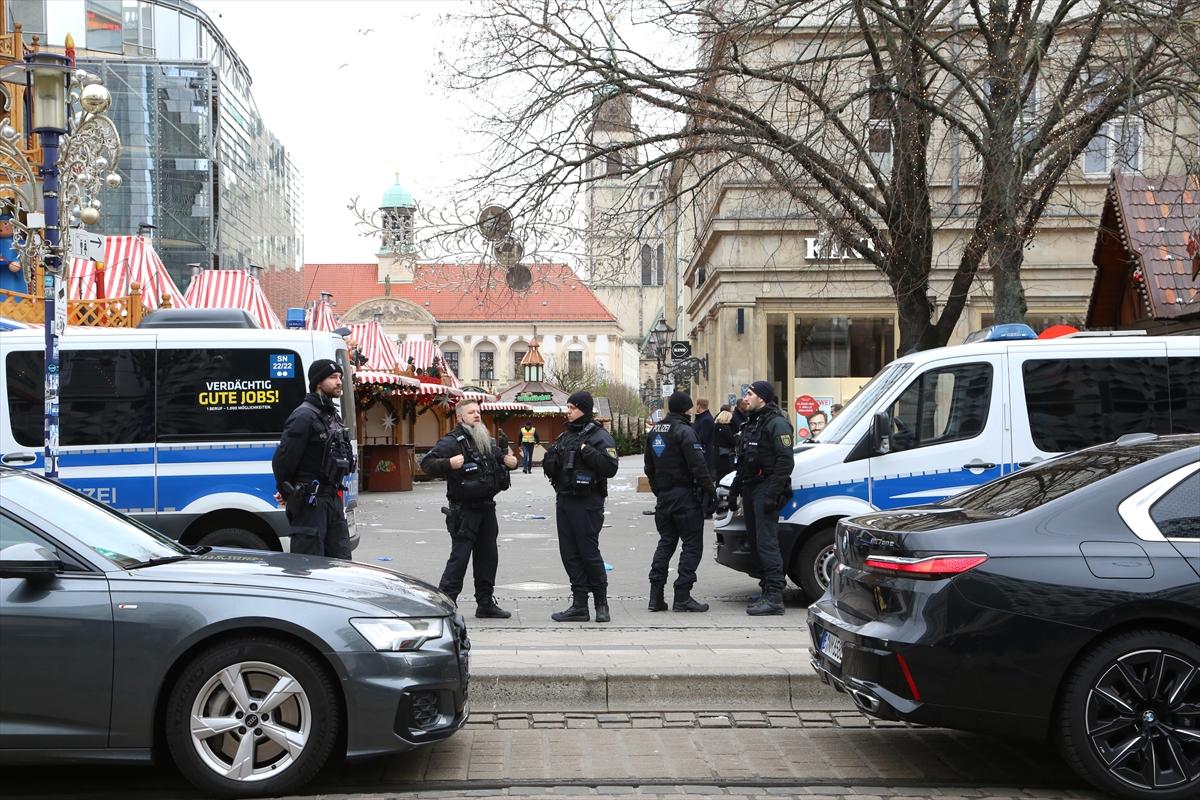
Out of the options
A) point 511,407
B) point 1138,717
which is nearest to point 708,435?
point 1138,717

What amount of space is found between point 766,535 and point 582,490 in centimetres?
177

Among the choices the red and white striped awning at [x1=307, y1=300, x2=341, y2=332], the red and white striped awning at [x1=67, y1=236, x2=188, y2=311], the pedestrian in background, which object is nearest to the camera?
the pedestrian in background

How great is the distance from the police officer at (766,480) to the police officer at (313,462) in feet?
11.3

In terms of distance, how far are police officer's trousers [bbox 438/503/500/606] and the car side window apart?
5683mm

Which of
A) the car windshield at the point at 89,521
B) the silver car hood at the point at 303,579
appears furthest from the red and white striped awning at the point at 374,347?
the silver car hood at the point at 303,579

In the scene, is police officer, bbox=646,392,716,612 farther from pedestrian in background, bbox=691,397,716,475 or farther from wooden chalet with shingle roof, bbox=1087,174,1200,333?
wooden chalet with shingle roof, bbox=1087,174,1200,333

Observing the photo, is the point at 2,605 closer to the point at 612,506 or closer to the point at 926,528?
the point at 926,528

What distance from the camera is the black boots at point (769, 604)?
35.5 ft

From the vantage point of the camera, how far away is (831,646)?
6.22 metres

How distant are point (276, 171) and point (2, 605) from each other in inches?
A: 2299

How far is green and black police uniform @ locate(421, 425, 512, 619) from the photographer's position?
33.3ft

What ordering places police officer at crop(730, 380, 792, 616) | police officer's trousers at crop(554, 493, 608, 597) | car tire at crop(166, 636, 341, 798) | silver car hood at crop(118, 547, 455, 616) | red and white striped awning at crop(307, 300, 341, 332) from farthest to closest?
red and white striped awning at crop(307, 300, 341, 332)
police officer at crop(730, 380, 792, 616)
police officer's trousers at crop(554, 493, 608, 597)
silver car hood at crop(118, 547, 455, 616)
car tire at crop(166, 636, 341, 798)

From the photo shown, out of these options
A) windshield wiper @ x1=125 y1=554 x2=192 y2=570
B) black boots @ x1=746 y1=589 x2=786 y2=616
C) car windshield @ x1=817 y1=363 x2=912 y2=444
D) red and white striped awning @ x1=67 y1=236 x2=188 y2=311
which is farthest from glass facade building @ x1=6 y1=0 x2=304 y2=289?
windshield wiper @ x1=125 y1=554 x2=192 y2=570

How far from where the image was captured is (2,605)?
5352 mm
